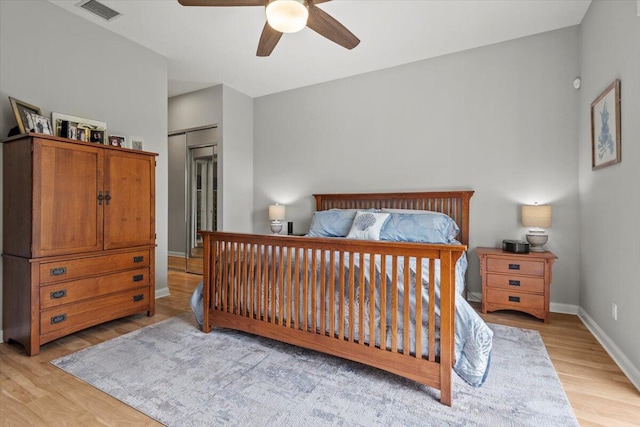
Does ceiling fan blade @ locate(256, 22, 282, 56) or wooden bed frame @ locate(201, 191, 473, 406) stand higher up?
ceiling fan blade @ locate(256, 22, 282, 56)

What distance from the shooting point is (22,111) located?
8.19 ft

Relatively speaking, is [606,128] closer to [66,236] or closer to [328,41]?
[328,41]

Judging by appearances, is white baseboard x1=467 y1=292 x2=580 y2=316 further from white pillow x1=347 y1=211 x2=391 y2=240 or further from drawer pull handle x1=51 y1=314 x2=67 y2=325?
drawer pull handle x1=51 y1=314 x2=67 y2=325

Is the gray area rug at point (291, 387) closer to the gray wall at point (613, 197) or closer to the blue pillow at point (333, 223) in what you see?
the gray wall at point (613, 197)

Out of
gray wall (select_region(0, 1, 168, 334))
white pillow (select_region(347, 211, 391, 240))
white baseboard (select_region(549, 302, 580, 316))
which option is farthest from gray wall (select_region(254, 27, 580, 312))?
gray wall (select_region(0, 1, 168, 334))

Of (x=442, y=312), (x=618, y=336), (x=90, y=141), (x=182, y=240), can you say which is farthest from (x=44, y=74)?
(x=618, y=336)

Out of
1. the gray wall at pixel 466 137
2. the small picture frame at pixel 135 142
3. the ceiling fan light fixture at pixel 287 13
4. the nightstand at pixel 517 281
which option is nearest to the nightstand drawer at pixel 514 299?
the nightstand at pixel 517 281

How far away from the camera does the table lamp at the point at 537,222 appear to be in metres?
3.00

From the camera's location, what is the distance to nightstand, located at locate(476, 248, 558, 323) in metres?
Answer: 2.85

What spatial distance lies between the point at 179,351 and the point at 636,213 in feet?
10.3

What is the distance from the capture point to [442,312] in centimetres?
168

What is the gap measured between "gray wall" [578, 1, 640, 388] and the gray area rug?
536 mm

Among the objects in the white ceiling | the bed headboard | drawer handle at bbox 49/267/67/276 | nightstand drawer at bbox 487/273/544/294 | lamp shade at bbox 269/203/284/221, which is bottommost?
nightstand drawer at bbox 487/273/544/294

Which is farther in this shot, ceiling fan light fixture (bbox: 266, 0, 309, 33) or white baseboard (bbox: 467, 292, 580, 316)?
white baseboard (bbox: 467, 292, 580, 316)
